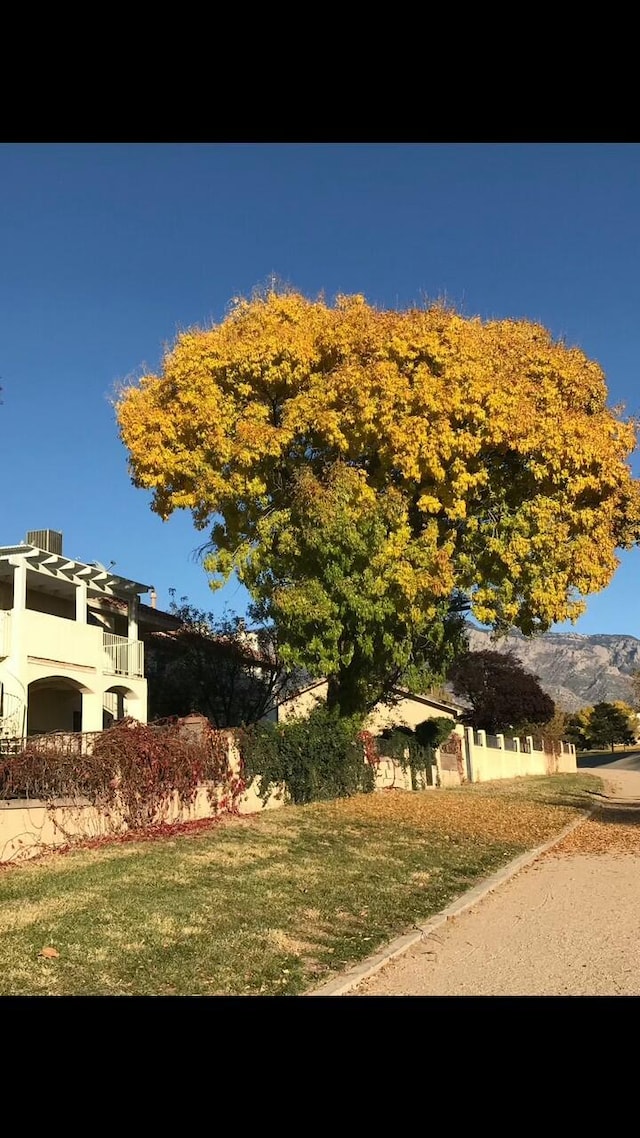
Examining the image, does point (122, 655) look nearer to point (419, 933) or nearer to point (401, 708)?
point (419, 933)

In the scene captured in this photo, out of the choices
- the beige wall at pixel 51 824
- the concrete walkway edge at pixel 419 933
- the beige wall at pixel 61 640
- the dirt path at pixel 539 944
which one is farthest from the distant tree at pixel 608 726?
the beige wall at pixel 51 824

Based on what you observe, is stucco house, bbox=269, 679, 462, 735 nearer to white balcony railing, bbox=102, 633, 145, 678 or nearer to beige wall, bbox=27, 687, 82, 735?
white balcony railing, bbox=102, 633, 145, 678

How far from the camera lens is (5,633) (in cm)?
2122

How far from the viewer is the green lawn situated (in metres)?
6.39

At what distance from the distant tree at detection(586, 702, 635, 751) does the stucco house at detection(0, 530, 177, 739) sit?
3312 inches

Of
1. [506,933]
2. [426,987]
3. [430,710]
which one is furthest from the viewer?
[430,710]

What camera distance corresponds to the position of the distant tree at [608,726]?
104 meters

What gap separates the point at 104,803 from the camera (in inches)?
471

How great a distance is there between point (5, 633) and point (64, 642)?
2305 millimetres

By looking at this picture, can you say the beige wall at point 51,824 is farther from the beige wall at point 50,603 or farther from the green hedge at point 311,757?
the beige wall at point 50,603

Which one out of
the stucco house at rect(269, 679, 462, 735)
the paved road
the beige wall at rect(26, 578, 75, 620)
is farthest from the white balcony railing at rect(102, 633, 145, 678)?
the paved road
